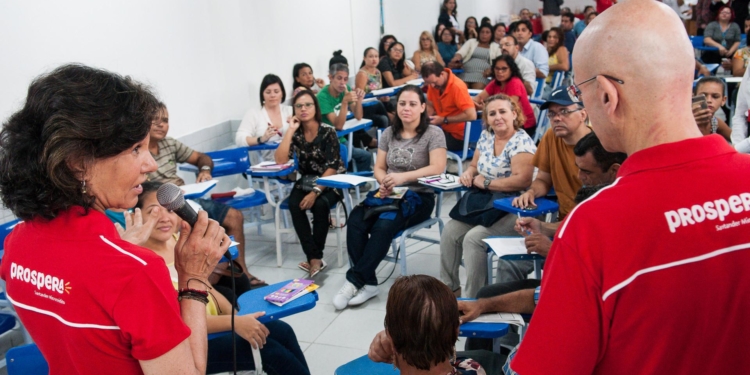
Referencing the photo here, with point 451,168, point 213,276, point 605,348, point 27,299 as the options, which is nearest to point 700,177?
point 605,348

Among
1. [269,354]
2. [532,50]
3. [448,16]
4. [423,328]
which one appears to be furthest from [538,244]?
[448,16]

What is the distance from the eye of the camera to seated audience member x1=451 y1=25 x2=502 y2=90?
8859 mm

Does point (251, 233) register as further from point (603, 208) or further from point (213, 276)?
point (603, 208)

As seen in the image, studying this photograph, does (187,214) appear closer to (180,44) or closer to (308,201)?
(308,201)

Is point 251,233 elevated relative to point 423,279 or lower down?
lower down

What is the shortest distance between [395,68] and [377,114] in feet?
5.31

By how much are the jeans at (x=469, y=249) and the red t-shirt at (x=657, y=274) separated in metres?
2.51

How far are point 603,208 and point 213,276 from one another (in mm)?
2261

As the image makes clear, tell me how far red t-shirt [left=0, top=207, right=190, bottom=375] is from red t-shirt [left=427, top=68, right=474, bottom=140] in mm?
4755

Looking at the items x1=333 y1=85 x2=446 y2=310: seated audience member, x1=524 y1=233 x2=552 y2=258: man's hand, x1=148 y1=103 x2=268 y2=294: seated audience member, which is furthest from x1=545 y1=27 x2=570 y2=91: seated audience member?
x1=524 y1=233 x2=552 y2=258: man's hand

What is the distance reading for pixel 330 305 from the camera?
3795mm

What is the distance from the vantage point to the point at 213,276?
2844mm

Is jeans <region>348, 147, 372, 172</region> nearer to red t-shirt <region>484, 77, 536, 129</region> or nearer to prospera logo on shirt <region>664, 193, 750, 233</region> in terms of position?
red t-shirt <region>484, 77, 536, 129</region>

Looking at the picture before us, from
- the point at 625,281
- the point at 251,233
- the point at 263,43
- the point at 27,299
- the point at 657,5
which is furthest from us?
the point at 263,43
